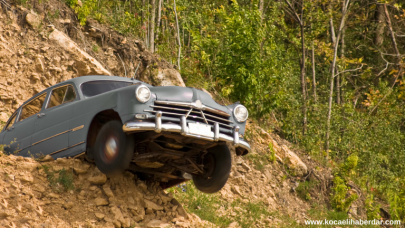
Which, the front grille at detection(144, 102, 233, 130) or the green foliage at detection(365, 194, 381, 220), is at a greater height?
the front grille at detection(144, 102, 233, 130)

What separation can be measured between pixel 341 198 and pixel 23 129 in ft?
27.2

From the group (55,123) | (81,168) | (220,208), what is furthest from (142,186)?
(220,208)

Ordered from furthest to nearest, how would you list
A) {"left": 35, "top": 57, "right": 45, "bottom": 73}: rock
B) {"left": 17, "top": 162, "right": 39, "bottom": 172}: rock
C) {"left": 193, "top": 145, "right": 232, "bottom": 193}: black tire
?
{"left": 35, "top": 57, "right": 45, "bottom": 73}: rock, {"left": 193, "top": 145, "right": 232, "bottom": 193}: black tire, {"left": 17, "top": 162, "right": 39, "bottom": 172}: rock

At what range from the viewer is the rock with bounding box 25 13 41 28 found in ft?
38.3

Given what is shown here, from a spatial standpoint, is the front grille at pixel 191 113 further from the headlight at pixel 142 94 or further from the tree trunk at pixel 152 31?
the tree trunk at pixel 152 31

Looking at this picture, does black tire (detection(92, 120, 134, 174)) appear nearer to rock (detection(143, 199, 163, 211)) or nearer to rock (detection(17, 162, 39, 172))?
rock (detection(17, 162, 39, 172))

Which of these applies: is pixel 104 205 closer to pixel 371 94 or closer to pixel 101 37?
pixel 101 37

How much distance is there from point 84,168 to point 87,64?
555cm

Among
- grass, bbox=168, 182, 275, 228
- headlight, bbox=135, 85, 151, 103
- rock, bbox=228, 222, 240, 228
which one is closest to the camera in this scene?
headlight, bbox=135, 85, 151, 103

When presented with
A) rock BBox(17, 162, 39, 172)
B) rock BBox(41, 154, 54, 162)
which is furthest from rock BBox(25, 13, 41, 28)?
rock BBox(17, 162, 39, 172)

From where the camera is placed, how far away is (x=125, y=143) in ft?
18.7

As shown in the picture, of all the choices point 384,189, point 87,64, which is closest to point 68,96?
point 87,64

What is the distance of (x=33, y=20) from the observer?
11.7m

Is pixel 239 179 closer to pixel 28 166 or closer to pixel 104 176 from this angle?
pixel 104 176
